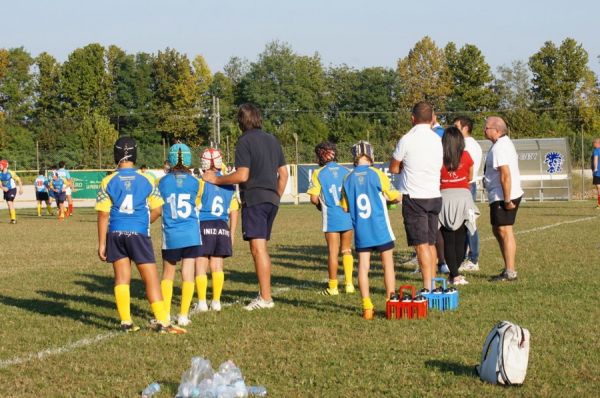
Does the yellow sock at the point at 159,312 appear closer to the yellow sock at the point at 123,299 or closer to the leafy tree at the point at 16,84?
the yellow sock at the point at 123,299

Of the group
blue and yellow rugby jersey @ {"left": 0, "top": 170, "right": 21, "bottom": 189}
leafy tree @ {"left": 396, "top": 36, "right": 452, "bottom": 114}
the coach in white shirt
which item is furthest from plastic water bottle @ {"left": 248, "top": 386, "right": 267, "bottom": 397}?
leafy tree @ {"left": 396, "top": 36, "right": 452, "bottom": 114}

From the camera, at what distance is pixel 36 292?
437 inches

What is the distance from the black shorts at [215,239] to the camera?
915 centimetres

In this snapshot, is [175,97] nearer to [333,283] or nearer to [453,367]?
[333,283]

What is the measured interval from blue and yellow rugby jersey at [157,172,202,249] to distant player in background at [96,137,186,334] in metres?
0.28

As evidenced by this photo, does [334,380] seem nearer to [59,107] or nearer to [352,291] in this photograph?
[352,291]

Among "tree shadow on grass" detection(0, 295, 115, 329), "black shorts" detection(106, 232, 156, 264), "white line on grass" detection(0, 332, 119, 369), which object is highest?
"black shorts" detection(106, 232, 156, 264)

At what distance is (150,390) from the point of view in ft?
18.4

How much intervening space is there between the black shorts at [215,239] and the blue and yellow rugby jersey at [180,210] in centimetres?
74

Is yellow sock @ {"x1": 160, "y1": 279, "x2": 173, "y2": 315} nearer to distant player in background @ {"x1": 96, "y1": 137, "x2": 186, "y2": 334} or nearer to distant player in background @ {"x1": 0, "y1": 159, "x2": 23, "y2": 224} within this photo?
distant player in background @ {"x1": 96, "y1": 137, "x2": 186, "y2": 334}

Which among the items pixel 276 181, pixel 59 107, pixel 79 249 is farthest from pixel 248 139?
pixel 59 107

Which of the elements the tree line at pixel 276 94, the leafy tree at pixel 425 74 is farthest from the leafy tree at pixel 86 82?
the leafy tree at pixel 425 74

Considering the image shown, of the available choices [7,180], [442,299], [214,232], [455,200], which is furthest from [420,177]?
[7,180]

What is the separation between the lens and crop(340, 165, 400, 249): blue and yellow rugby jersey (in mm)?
8562
